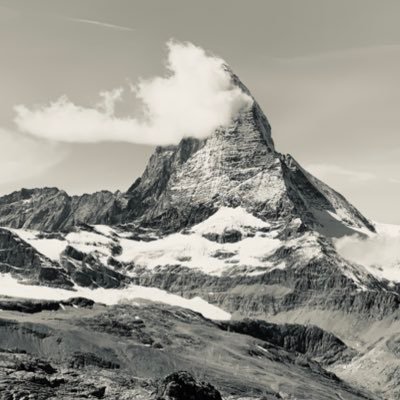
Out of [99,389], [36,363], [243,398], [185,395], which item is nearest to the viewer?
[185,395]

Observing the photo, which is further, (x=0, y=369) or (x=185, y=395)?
(x=0, y=369)

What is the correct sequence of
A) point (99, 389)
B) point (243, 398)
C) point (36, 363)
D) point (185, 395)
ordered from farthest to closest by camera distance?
point (36, 363)
point (243, 398)
point (99, 389)
point (185, 395)

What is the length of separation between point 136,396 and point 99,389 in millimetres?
2589

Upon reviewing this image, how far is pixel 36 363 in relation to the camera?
63.2 metres

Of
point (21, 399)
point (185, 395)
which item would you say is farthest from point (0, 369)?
point (185, 395)

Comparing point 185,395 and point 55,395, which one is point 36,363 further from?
point 185,395

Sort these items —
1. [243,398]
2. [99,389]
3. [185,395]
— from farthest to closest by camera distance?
[243,398], [99,389], [185,395]

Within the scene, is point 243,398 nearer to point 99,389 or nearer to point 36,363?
point 99,389

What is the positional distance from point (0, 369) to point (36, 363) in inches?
263

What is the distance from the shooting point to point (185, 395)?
5016 cm

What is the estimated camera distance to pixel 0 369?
56625 mm

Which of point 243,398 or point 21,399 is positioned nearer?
point 21,399

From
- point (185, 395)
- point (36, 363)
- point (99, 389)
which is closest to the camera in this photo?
point (185, 395)

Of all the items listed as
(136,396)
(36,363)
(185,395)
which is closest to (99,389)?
(136,396)
